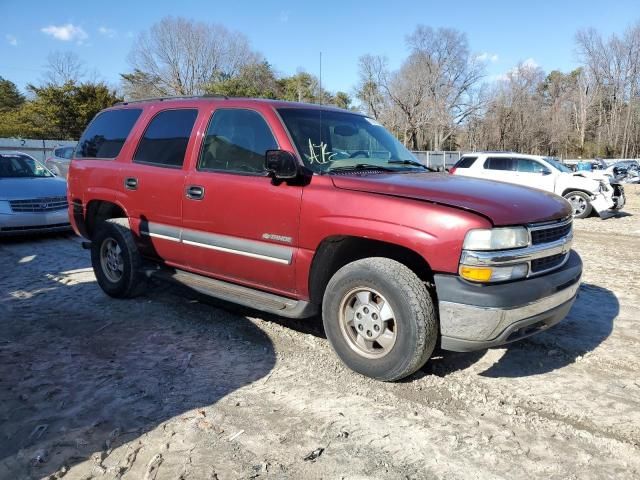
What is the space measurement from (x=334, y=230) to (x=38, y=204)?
23.2 feet

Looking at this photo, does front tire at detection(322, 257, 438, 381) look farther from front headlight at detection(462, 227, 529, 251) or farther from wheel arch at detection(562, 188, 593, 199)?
wheel arch at detection(562, 188, 593, 199)

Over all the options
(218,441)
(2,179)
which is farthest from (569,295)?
(2,179)

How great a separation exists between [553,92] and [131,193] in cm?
6408

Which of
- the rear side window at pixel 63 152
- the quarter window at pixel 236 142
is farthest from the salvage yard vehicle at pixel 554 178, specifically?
the rear side window at pixel 63 152

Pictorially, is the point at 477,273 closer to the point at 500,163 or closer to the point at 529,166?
Answer: the point at 529,166

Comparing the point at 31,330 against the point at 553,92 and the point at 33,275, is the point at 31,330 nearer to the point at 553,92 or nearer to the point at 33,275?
the point at 33,275

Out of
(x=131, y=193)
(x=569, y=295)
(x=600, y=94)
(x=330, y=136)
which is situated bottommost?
(x=569, y=295)

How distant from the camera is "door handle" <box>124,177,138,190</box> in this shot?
4.85 meters

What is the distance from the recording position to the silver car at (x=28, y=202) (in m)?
8.25

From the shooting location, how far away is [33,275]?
6.25m

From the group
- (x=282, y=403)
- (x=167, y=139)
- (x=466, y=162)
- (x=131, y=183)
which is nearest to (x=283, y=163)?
(x=282, y=403)

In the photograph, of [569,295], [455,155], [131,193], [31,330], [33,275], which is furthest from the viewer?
[455,155]

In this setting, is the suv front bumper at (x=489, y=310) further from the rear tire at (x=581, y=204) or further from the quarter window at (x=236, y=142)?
the rear tire at (x=581, y=204)

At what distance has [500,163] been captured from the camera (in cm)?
1452
